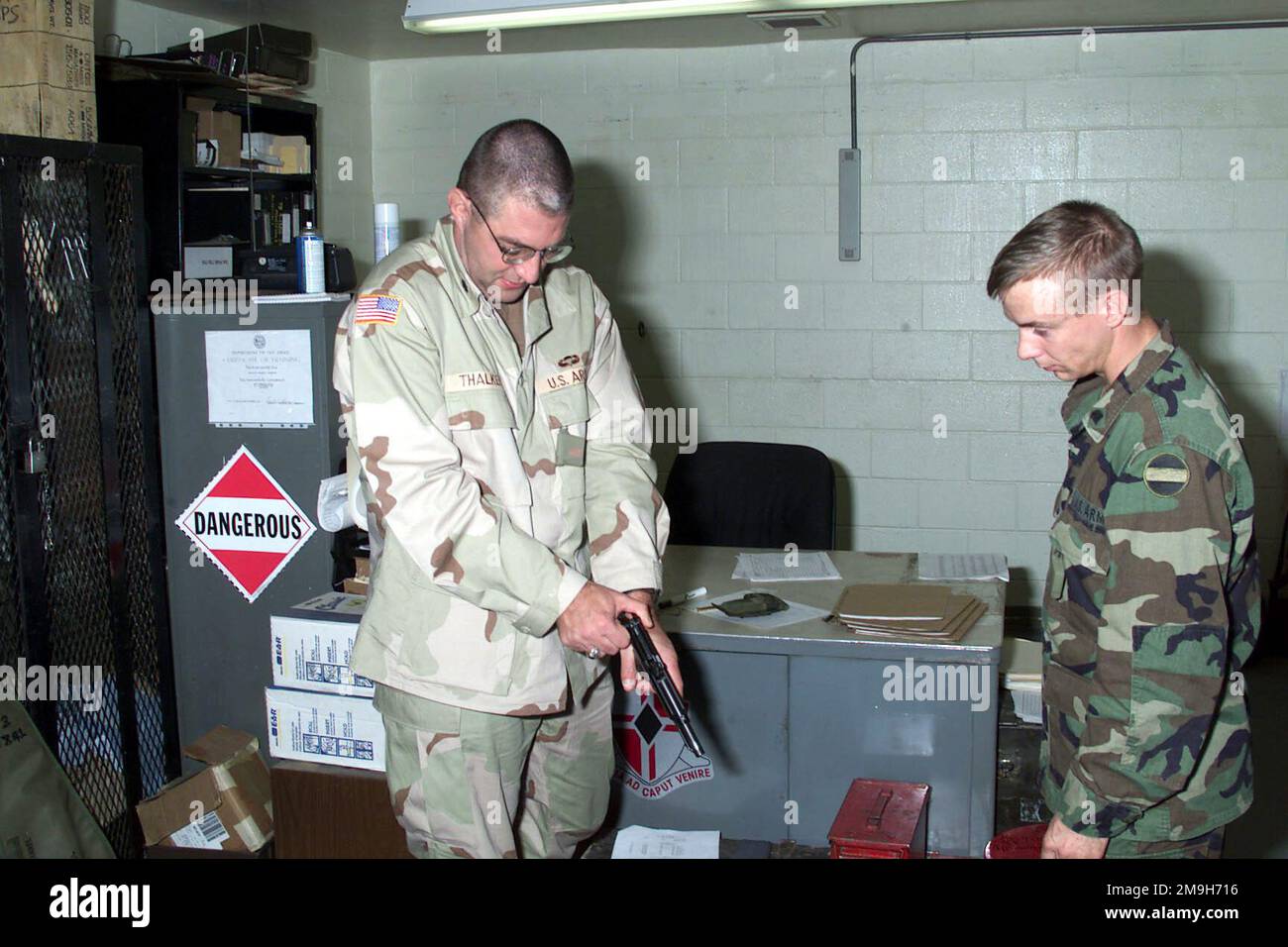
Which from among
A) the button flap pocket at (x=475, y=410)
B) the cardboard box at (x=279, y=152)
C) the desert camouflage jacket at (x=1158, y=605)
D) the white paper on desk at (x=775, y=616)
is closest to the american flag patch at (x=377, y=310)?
Answer: the button flap pocket at (x=475, y=410)

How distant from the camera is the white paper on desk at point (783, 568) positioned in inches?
122

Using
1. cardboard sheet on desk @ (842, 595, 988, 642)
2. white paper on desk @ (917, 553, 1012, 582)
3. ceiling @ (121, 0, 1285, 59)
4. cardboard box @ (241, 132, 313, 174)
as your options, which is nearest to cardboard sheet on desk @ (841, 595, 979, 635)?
cardboard sheet on desk @ (842, 595, 988, 642)

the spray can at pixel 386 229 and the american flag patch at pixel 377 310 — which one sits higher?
the spray can at pixel 386 229

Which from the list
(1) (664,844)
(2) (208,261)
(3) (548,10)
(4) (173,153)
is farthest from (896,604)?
(4) (173,153)

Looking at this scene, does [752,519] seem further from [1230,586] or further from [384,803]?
[1230,586]

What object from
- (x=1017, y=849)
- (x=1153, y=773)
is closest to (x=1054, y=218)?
(x=1153, y=773)

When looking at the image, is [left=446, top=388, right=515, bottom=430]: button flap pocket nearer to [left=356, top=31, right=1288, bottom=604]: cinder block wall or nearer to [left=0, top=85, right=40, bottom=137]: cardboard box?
[left=0, top=85, right=40, bottom=137]: cardboard box

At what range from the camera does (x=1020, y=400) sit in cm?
483

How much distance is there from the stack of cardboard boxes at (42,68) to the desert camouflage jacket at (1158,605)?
2.83 metres

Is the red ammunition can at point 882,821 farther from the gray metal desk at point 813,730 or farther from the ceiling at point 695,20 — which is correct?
the ceiling at point 695,20

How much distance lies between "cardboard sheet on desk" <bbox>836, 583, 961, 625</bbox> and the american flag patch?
1299 millimetres

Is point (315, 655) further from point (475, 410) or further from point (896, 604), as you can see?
point (896, 604)

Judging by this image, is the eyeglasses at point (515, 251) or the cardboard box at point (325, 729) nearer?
the eyeglasses at point (515, 251)

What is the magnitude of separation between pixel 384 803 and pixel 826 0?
2.16 meters
